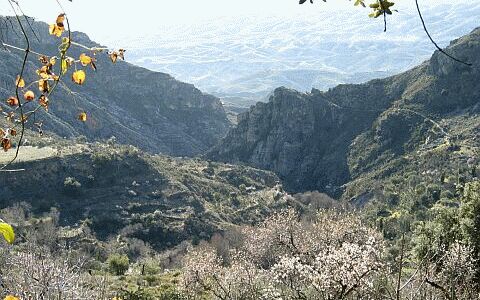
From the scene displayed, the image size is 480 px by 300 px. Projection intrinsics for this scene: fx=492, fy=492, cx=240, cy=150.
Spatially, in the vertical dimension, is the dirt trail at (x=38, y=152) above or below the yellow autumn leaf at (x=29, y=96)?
below

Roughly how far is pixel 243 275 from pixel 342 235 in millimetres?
10332

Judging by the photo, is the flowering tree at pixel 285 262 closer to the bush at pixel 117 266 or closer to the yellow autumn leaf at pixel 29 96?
the yellow autumn leaf at pixel 29 96

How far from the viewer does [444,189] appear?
90.5m

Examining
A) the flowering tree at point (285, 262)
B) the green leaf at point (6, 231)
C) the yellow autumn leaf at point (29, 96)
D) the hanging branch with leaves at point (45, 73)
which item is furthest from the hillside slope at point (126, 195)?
the green leaf at point (6, 231)

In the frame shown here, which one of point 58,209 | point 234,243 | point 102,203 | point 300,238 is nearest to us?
point 300,238

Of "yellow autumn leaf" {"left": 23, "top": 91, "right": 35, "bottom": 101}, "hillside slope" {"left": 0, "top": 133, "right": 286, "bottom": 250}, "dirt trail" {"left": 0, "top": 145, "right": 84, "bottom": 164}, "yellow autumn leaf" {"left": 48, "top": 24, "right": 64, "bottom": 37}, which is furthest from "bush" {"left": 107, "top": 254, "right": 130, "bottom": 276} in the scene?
"yellow autumn leaf" {"left": 48, "top": 24, "right": 64, "bottom": 37}

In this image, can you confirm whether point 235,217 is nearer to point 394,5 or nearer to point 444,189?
point 444,189

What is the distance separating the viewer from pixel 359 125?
147750 mm

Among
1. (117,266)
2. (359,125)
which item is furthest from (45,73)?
(359,125)


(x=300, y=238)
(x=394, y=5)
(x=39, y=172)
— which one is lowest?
(x=39, y=172)

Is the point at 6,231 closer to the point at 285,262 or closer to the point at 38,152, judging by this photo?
the point at 285,262

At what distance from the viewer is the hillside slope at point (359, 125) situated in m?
127

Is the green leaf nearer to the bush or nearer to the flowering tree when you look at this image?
the flowering tree

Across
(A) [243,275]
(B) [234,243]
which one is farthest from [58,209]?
(A) [243,275]
